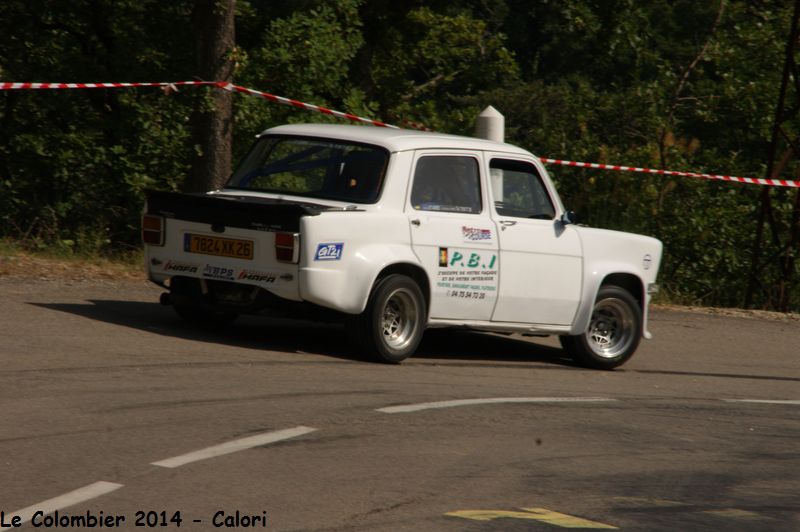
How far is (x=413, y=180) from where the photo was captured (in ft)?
35.7

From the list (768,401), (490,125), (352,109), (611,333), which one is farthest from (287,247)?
(352,109)

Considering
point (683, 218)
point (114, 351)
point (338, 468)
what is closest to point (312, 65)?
point (683, 218)

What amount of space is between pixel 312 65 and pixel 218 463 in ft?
45.8

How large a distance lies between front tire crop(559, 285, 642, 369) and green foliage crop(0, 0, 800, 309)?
21.9 feet

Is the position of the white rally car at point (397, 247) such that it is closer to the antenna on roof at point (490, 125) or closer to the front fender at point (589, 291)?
the front fender at point (589, 291)

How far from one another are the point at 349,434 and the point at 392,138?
3815mm

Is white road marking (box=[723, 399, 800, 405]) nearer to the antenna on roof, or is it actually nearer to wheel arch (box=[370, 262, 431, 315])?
wheel arch (box=[370, 262, 431, 315])

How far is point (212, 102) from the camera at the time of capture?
17.8m

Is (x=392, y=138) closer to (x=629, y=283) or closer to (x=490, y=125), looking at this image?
(x=629, y=283)

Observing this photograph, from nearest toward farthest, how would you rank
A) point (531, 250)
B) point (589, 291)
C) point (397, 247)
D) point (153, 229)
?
1. point (397, 247)
2. point (153, 229)
3. point (531, 250)
4. point (589, 291)

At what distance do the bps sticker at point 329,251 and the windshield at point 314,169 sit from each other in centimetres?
68

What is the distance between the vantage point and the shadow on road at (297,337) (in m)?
11.0

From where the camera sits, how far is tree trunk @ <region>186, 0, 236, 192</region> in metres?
17.6

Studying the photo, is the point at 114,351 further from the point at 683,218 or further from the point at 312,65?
the point at 683,218
